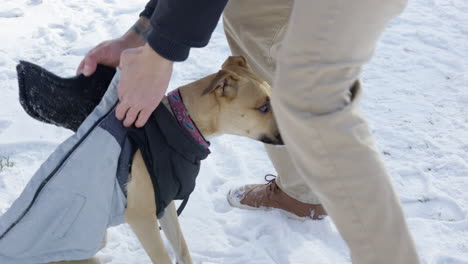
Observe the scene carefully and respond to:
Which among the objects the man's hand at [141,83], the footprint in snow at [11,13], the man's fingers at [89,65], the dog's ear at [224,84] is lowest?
the footprint in snow at [11,13]

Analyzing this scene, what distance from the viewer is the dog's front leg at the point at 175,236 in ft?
8.43

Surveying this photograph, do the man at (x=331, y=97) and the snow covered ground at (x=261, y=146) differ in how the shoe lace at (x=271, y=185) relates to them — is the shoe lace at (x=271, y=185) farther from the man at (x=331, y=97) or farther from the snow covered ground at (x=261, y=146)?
the man at (x=331, y=97)

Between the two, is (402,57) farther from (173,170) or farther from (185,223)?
(173,170)

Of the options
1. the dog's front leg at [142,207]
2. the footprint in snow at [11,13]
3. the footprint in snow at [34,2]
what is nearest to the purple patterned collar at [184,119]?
the dog's front leg at [142,207]

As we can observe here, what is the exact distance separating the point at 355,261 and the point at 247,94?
3.48 feet

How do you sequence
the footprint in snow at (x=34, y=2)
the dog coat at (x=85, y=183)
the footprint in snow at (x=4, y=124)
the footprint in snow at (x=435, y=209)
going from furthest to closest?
the footprint in snow at (x=34, y=2) → the footprint in snow at (x=4, y=124) → the footprint in snow at (x=435, y=209) → the dog coat at (x=85, y=183)

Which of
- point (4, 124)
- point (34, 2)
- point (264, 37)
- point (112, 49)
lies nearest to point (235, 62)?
point (264, 37)

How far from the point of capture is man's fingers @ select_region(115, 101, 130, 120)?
6.77 feet

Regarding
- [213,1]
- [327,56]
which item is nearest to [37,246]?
[213,1]

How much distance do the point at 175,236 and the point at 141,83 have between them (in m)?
0.97

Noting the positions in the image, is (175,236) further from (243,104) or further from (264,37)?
(264,37)

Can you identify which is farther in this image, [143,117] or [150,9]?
[150,9]

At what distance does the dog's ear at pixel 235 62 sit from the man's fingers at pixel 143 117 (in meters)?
0.61

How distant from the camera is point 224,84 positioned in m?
2.39
